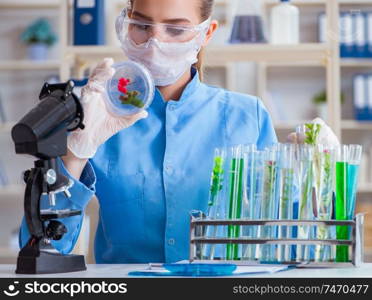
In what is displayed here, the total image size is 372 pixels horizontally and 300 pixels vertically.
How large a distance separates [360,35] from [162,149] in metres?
3.36

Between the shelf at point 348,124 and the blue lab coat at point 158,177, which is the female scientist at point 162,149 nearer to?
the blue lab coat at point 158,177

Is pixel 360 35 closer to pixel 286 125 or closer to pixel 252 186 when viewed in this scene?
pixel 286 125

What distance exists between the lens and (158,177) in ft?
5.33

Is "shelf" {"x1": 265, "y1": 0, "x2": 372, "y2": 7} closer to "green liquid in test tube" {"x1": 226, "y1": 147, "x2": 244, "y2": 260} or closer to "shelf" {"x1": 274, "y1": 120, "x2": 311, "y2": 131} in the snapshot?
"shelf" {"x1": 274, "y1": 120, "x2": 311, "y2": 131}

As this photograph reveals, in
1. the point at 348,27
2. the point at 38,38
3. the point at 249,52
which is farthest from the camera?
the point at 38,38

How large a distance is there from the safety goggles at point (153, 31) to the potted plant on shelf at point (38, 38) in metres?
3.44

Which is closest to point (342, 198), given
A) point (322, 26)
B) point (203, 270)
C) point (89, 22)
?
point (203, 270)

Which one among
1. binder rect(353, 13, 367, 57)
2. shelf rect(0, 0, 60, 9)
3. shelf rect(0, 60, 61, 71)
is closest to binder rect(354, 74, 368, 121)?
binder rect(353, 13, 367, 57)

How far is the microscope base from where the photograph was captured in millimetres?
1129

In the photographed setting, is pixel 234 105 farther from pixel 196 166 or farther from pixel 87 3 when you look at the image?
pixel 87 3

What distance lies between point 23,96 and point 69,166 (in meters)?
4.01

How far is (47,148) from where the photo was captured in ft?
3.69

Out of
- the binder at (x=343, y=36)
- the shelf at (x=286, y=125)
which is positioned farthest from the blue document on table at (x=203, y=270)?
the binder at (x=343, y=36)

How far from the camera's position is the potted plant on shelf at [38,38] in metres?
5.07
